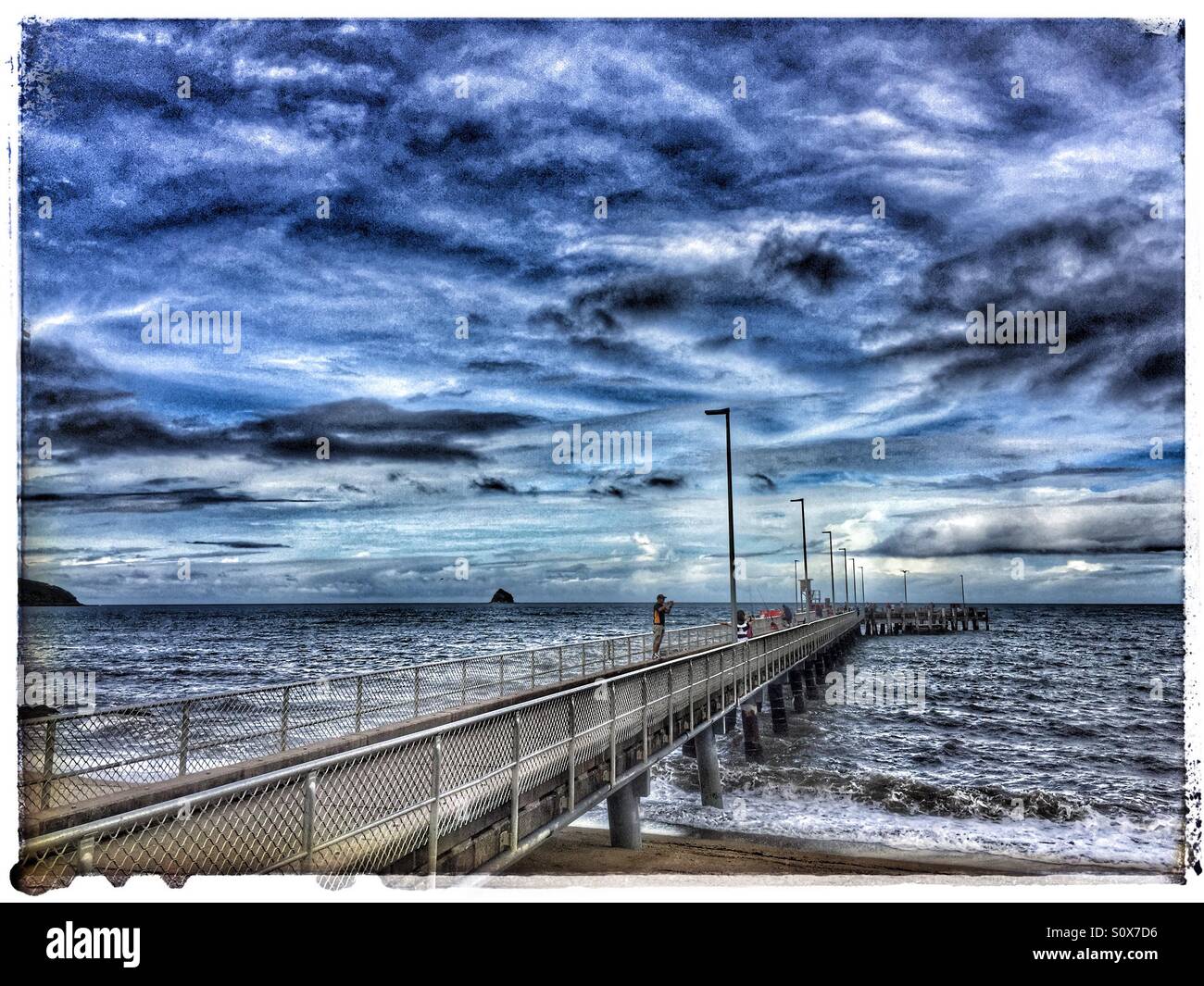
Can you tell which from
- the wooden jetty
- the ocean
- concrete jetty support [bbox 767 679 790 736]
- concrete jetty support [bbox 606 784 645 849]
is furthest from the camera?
the wooden jetty

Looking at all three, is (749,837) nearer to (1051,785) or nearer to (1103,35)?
(1051,785)

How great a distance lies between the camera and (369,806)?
271 inches

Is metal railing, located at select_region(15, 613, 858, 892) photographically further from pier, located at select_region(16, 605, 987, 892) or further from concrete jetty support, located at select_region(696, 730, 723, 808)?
concrete jetty support, located at select_region(696, 730, 723, 808)

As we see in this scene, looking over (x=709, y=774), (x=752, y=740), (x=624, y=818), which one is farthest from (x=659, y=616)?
(x=752, y=740)

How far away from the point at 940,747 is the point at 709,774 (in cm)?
1530

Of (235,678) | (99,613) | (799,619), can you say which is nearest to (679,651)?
(799,619)

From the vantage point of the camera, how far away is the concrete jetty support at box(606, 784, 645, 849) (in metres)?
14.7

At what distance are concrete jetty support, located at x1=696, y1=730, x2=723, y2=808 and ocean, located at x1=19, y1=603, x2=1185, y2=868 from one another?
0.36 meters

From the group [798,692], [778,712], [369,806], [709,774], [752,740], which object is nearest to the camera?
[369,806]

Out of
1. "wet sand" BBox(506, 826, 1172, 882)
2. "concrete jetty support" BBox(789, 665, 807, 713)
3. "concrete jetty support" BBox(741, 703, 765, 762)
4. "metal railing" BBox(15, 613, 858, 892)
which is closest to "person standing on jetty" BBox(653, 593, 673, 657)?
"wet sand" BBox(506, 826, 1172, 882)

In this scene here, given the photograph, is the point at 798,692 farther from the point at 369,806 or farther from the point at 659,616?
the point at 369,806
